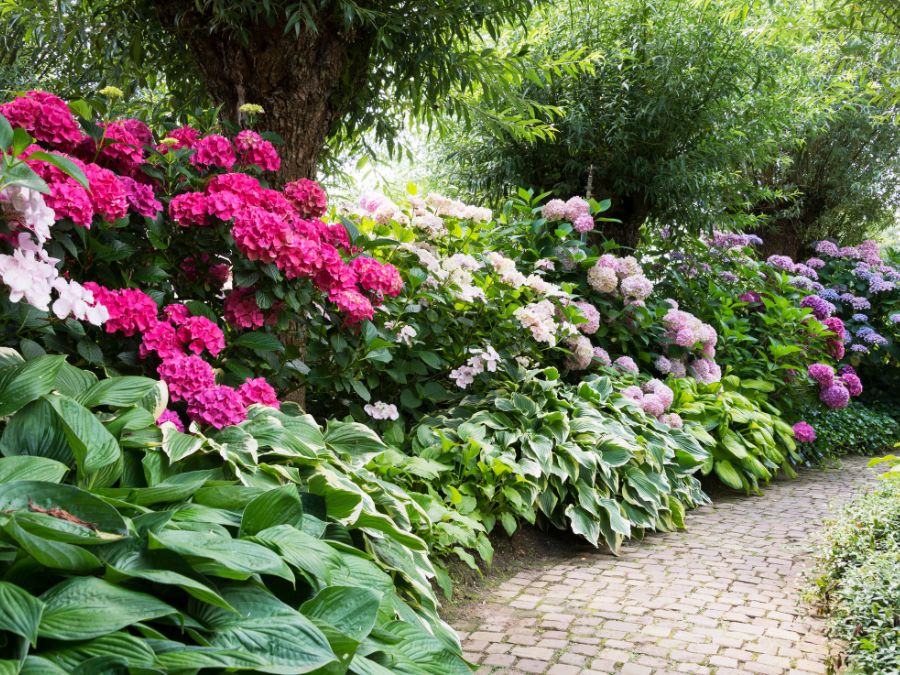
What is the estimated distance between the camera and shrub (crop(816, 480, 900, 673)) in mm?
2092

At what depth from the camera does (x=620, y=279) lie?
17.4ft

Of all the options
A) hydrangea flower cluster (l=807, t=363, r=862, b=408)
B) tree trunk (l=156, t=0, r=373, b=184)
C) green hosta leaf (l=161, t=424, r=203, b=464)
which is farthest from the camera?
hydrangea flower cluster (l=807, t=363, r=862, b=408)

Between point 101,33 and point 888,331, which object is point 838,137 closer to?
point 888,331

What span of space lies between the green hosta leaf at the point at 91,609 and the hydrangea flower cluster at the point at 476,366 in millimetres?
2586

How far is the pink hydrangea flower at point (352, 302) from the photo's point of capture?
2891 millimetres

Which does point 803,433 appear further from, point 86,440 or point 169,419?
point 86,440

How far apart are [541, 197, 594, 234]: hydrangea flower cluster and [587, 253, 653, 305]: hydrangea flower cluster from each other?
26 centimetres

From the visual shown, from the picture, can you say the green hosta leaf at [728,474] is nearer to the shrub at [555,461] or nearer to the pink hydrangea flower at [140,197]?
the shrub at [555,461]

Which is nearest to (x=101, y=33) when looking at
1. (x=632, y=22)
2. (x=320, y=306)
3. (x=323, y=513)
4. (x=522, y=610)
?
(x=320, y=306)

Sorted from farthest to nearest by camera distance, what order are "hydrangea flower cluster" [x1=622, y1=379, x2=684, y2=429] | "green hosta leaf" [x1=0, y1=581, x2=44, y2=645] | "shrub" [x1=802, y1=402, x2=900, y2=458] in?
"shrub" [x1=802, y1=402, x2=900, y2=458] → "hydrangea flower cluster" [x1=622, y1=379, x2=684, y2=429] → "green hosta leaf" [x1=0, y1=581, x2=44, y2=645]

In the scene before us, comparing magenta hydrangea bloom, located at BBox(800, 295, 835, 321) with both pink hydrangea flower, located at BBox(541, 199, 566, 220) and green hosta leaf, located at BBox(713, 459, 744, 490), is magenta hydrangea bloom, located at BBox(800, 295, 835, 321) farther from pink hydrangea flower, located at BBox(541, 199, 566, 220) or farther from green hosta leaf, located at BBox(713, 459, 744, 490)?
pink hydrangea flower, located at BBox(541, 199, 566, 220)

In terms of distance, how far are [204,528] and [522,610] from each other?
1650 mm

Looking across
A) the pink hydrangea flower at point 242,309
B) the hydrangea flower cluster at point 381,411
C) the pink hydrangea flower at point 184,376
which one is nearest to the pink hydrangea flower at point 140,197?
the pink hydrangea flower at point 242,309

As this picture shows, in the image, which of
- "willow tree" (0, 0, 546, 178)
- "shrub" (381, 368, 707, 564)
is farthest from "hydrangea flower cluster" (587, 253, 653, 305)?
"willow tree" (0, 0, 546, 178)
